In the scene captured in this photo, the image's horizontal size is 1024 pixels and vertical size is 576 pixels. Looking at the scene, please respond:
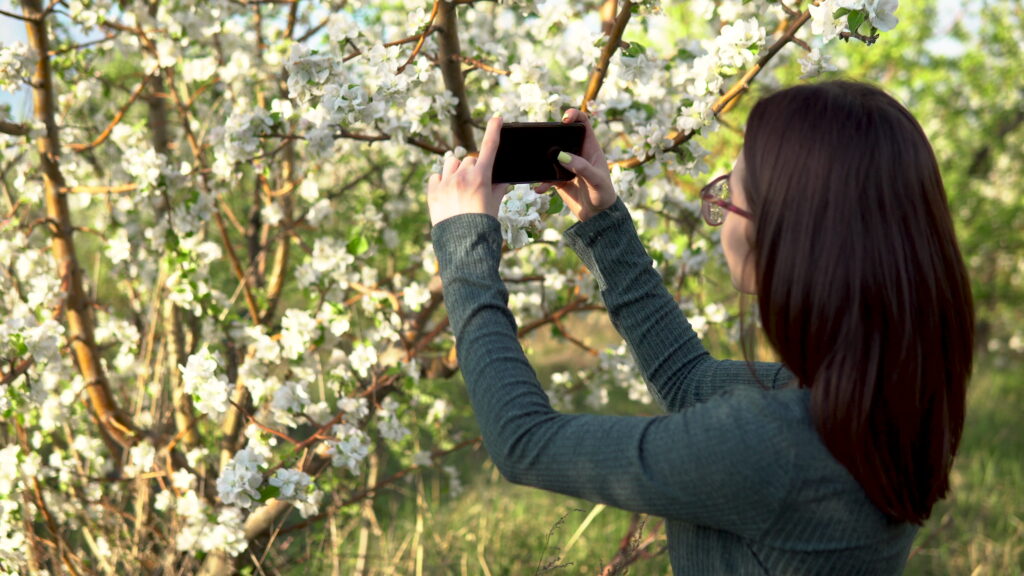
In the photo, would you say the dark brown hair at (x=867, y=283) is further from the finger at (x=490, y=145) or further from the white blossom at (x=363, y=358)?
the white blossom at (x=363, y=358)

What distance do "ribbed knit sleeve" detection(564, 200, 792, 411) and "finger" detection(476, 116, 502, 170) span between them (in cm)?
31

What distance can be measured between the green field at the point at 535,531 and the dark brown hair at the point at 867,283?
5.85 ft

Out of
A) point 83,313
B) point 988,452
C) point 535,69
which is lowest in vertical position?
point 988,452

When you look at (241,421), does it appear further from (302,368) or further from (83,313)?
(83,313)

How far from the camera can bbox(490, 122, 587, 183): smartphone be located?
1.42 meters

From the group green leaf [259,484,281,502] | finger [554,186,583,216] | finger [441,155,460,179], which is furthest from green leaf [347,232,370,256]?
finger [441,155,460,179]

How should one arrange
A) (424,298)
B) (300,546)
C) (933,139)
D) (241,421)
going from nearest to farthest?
(424,298)
(241,421)
(300,546)
(933,139)

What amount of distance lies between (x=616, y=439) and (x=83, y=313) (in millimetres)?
2151

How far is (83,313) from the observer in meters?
2.68

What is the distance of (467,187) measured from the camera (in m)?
1.27

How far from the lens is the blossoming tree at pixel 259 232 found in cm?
215

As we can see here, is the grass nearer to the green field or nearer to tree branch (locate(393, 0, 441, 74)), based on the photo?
the green field

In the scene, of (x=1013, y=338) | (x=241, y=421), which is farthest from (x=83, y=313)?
(x=1013, y=338)

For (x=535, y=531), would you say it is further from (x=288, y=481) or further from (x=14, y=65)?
(x=14, y=65)
